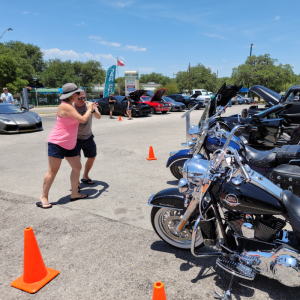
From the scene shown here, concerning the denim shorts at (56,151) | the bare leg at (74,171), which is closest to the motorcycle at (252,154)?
the bare leg at (74,171)

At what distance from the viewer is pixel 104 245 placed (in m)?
3.16

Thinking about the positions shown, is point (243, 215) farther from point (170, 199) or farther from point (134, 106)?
point (134, 106)

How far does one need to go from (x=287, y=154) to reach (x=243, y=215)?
5.65 feet

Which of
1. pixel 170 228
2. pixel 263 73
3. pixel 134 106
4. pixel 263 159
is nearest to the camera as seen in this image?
pixel 170 228

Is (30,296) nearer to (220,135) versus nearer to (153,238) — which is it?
(153,238)

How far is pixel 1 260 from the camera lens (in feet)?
9.46

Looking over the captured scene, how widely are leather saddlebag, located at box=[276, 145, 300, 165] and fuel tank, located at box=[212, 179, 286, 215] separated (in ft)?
5.41

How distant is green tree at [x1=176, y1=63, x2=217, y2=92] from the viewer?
59.0 metres

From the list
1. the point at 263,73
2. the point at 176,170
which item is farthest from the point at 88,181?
the point at 263,73

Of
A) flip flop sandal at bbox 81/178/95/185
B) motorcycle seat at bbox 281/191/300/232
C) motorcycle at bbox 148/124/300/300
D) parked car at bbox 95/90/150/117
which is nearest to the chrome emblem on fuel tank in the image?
motorcycle at bbox 148/124/300/300

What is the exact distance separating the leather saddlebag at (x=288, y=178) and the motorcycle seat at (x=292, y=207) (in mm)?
949

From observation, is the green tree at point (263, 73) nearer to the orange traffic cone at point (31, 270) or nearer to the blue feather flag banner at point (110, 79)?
the blue feather flag banner at point (110, 79)

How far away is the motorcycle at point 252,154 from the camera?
10.2 feet

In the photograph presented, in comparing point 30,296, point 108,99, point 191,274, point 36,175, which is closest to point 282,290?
point 191,274
